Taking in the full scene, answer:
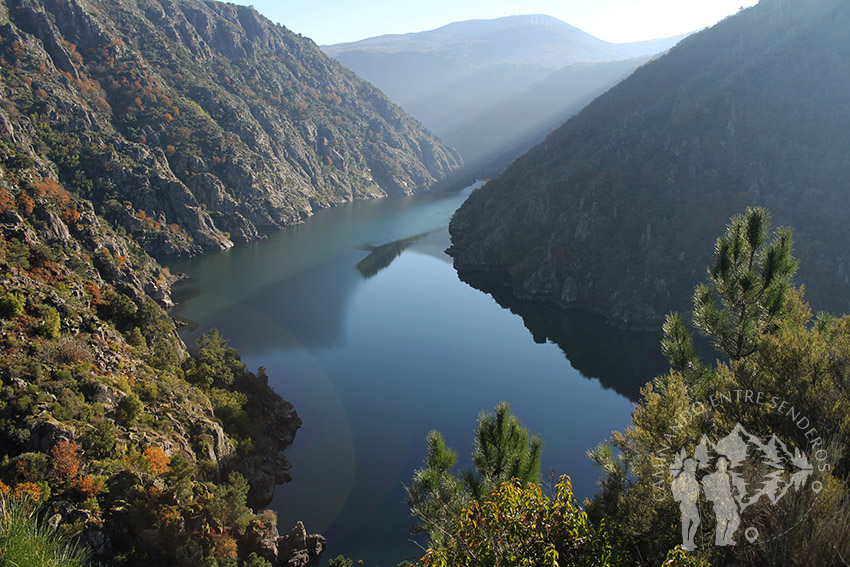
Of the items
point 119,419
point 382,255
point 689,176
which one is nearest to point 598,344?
point 689,176

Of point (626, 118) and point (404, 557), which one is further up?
point (626, 118)

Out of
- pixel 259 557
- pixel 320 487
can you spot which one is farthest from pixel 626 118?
pixel 259 557

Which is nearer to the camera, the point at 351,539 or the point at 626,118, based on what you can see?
the point at 351,539

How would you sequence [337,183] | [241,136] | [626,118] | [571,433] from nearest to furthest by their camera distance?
[571,433] < [626,118] < [241,136] < [337,183]

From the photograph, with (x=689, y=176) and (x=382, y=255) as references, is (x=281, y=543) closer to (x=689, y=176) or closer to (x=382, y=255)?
(x=689, y=176)

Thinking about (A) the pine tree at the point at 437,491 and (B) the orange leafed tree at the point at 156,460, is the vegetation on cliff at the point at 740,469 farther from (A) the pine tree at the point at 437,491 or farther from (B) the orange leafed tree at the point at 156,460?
(B) the orange leafed tree at the point at 156,460

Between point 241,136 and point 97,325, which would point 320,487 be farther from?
point 241,136

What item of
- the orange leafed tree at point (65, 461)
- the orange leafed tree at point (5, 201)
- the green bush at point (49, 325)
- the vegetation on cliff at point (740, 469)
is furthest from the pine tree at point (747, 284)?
the orange leafed tree at point (5, 201)
